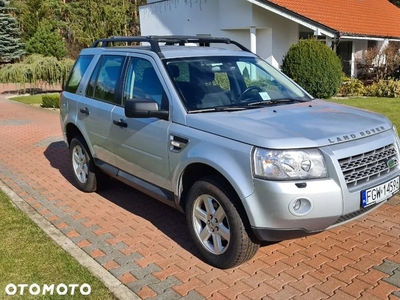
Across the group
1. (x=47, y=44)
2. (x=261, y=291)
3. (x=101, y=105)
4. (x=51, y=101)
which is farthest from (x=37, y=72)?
(x=261, y=291)

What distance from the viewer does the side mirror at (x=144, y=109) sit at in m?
3.90

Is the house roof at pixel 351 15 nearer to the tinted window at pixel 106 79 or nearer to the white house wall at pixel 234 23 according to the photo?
the white house wall at pixel 234 23

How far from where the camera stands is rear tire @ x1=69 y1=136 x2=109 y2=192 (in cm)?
578

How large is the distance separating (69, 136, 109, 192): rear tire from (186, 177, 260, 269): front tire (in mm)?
2325

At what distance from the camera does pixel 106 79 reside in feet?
17.0

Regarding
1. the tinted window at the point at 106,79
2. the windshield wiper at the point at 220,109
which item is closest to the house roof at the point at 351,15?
the tinted window at the point at 106,79

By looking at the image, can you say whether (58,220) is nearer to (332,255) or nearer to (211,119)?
(211,119)

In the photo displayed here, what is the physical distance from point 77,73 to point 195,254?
3.31m

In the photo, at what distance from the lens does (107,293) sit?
3.46 meters

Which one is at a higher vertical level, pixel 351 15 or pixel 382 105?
pixel 351 15

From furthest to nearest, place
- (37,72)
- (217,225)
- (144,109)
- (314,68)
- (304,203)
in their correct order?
(37,72) → (314,68) → (144,109) → (217,225) → (304,203)

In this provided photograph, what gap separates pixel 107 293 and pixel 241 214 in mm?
1272

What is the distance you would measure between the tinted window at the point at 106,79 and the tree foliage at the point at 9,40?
4032 cm

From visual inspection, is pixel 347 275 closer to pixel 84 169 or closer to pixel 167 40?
pixel 167 40
